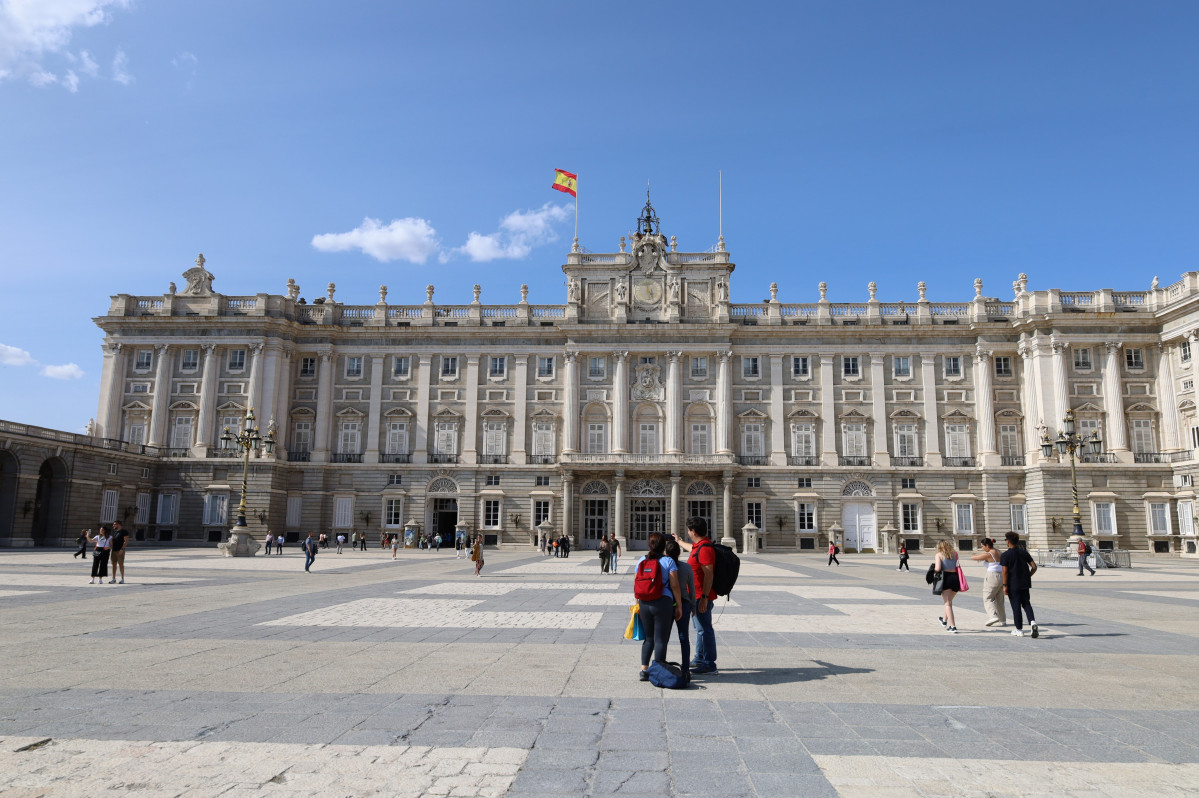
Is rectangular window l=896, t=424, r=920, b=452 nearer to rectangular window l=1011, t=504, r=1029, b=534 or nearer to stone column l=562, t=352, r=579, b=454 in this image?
rectangular window l=1011, t=504, r=1029, b=534

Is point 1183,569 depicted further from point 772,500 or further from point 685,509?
point 685,509

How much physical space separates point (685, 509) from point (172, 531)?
1304 inches

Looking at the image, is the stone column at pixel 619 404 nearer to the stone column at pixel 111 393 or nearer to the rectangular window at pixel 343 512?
the rectangular window at pixel 343 512

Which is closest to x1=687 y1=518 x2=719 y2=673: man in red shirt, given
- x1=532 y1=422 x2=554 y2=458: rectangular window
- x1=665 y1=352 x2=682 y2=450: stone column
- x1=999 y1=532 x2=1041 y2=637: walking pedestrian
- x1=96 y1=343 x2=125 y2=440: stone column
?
x1=999 y1=532 x2=1041 y2=637: walking pedestrian

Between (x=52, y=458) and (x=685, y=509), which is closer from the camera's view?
(x=52, y=458)

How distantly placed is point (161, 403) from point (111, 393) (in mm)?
3448

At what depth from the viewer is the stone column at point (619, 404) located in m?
52.0

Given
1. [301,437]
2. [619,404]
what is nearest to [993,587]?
[619,404]

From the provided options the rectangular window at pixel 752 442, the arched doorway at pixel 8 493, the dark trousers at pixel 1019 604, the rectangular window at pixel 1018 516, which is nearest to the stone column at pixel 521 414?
the rectangular window at pixel 752 442

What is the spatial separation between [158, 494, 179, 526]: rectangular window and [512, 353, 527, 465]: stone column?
22.0m

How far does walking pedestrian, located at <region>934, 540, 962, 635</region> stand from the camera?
12.8m

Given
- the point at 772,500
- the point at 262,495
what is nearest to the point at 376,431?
the point at 262,495

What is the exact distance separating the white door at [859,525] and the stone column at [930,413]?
505 centimetres

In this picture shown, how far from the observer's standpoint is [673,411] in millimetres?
52031
